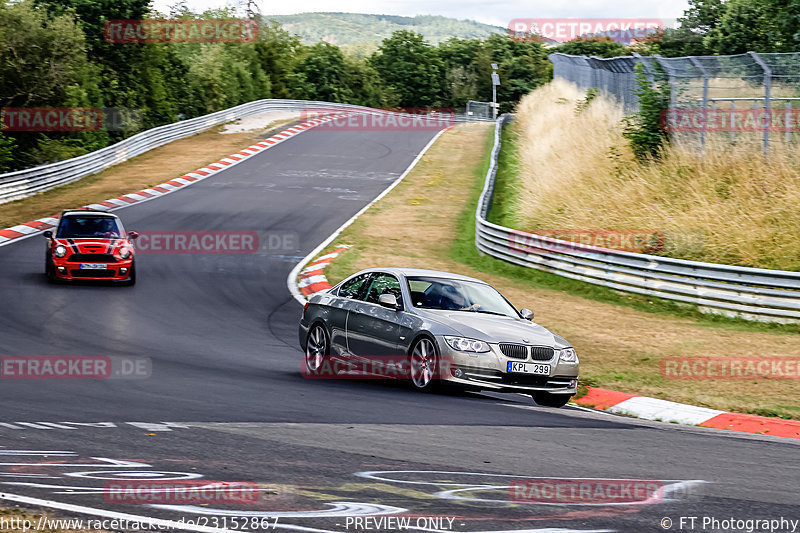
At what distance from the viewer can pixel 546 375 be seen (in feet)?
35.5

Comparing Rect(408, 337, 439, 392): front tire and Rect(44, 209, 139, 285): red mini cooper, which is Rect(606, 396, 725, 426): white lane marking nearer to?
Rect(408, 337, 439, 392): front tire

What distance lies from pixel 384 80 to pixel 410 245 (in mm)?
95417

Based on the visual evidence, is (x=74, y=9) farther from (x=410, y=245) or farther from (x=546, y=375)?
(x=546, y=375)

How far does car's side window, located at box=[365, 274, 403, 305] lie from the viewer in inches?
471

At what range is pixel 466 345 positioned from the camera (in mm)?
10555

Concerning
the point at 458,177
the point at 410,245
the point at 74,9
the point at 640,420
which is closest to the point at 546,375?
the point at 640,420

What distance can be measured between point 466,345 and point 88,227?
12.2 metres

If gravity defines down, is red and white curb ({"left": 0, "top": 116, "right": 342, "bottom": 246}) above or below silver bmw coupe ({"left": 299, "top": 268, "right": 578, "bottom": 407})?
below

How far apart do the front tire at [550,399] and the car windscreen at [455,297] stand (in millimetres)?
1105

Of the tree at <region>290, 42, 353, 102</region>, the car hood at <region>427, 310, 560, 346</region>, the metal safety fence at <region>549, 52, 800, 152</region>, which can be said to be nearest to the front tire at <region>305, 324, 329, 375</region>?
the car hood at <region>427, 310, 560, 346</region>

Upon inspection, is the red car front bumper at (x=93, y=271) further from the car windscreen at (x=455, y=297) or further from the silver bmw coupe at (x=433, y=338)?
the car windscreen at (x=455, y=297)

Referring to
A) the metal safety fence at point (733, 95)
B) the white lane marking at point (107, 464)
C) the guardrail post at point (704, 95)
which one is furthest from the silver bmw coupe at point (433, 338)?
the guardrail post at point (704, 95)

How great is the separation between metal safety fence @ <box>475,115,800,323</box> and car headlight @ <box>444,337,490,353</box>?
835cm

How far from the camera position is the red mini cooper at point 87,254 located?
19.6 metres
